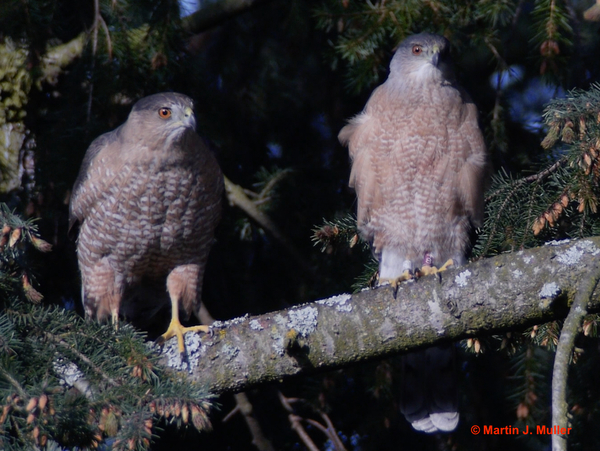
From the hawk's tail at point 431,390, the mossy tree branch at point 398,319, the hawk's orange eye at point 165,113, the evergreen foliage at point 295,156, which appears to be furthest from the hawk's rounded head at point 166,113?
the hawk's tail at point 431,390

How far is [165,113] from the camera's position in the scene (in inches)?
131

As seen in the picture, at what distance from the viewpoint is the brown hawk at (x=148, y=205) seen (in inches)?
133

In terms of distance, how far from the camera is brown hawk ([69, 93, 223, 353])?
11.1 ft

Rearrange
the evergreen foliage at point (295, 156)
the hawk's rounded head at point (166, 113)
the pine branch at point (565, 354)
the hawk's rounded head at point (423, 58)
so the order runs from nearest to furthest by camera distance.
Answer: the pine branch at point (565, 354) → the evergreen foliage at point (295, 156) → the hawk's rounded head at point (166, 113) → the hawk's rounded head at point (423, 58)

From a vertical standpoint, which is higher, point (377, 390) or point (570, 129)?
point (570, 129)

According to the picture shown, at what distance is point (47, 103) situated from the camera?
405cm

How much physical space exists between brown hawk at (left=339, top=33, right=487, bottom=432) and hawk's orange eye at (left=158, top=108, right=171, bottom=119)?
1018 millimetres

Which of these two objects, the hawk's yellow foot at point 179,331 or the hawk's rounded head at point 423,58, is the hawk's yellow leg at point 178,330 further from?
the hawk's rounded head at point 423,58

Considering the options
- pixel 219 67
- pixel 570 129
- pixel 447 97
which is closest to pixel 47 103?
pixel 219 67

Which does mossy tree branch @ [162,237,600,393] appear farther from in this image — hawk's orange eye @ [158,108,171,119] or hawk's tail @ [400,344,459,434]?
hawk's orange eye @ [158,108,171,119]

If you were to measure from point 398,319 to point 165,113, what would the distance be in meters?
1.56

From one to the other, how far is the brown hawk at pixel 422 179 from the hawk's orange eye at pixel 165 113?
102 cm

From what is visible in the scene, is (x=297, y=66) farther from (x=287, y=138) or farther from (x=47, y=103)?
(x=47, y=103)

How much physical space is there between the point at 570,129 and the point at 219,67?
2350mm
